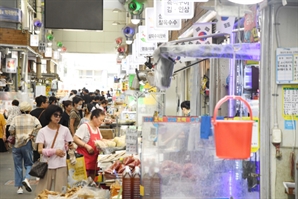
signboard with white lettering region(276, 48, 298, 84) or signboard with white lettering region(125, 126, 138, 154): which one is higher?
signboard with white lettering region(276, 48, 298, 84)

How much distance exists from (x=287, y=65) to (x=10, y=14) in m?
20.2

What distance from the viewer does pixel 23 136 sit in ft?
30.5

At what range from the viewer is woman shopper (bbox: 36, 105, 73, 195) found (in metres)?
6.97

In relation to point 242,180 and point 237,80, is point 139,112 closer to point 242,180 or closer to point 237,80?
point 237,80

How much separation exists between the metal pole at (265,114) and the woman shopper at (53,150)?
3576 mm

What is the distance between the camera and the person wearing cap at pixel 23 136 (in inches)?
366

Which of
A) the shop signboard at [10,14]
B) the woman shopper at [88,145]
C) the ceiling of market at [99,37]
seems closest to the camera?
the woman shopper at [88,145]

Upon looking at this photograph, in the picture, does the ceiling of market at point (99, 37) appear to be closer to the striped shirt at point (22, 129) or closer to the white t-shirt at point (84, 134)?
the striped shirt at point (22, 129)

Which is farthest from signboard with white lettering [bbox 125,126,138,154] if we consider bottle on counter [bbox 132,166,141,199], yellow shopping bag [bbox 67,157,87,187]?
bottle on counter [bbox 132,166,141,199]

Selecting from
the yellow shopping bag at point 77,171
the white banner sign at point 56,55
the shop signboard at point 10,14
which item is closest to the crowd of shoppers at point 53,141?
the yellow shopping bag at point 77,171

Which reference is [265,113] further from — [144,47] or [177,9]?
[144,47]

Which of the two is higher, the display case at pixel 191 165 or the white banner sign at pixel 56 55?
the white banner sign at pixel 56 55

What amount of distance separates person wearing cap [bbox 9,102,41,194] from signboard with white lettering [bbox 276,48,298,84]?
629cm

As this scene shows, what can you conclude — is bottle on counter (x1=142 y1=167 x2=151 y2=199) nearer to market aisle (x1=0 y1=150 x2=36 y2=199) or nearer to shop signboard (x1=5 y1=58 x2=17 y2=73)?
market aisle (x1=0 y1=150 x2=36 y2=199)
